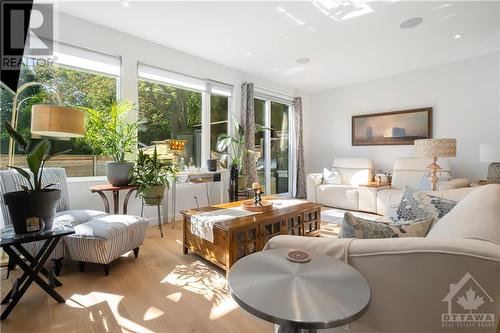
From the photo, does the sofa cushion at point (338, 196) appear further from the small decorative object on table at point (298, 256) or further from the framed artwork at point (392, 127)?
the small decorative object on table at point (298, 256)

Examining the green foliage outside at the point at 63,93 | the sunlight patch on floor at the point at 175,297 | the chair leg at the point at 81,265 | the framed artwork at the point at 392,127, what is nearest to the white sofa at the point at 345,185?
the framed artwork at the point at 392,127

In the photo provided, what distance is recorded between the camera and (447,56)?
13.4 feet

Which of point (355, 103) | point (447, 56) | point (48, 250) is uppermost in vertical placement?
point (447, 56)

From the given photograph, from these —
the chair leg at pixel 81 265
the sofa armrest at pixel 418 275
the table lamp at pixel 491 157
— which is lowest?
the chair leg at pixel 81 265

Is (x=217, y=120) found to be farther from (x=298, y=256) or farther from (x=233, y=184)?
(x=298, y=256)

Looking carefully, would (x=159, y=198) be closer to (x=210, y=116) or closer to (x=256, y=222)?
(x=256, y=222)

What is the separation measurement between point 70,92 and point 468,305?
3.95 m

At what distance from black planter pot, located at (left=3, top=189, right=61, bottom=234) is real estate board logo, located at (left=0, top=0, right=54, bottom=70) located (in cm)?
190

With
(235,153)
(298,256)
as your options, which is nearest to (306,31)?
(235,153)

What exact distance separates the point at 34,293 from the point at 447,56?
5.97 m

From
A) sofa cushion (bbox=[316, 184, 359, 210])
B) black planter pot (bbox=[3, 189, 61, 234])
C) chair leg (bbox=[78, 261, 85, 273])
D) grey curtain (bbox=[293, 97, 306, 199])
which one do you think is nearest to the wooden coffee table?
chair leg (bbox=[78, 261, 85, 273])

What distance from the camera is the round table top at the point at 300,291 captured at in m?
0.58

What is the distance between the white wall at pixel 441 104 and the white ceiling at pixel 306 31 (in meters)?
0.31

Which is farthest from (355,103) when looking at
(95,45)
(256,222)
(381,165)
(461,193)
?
(95,45)
